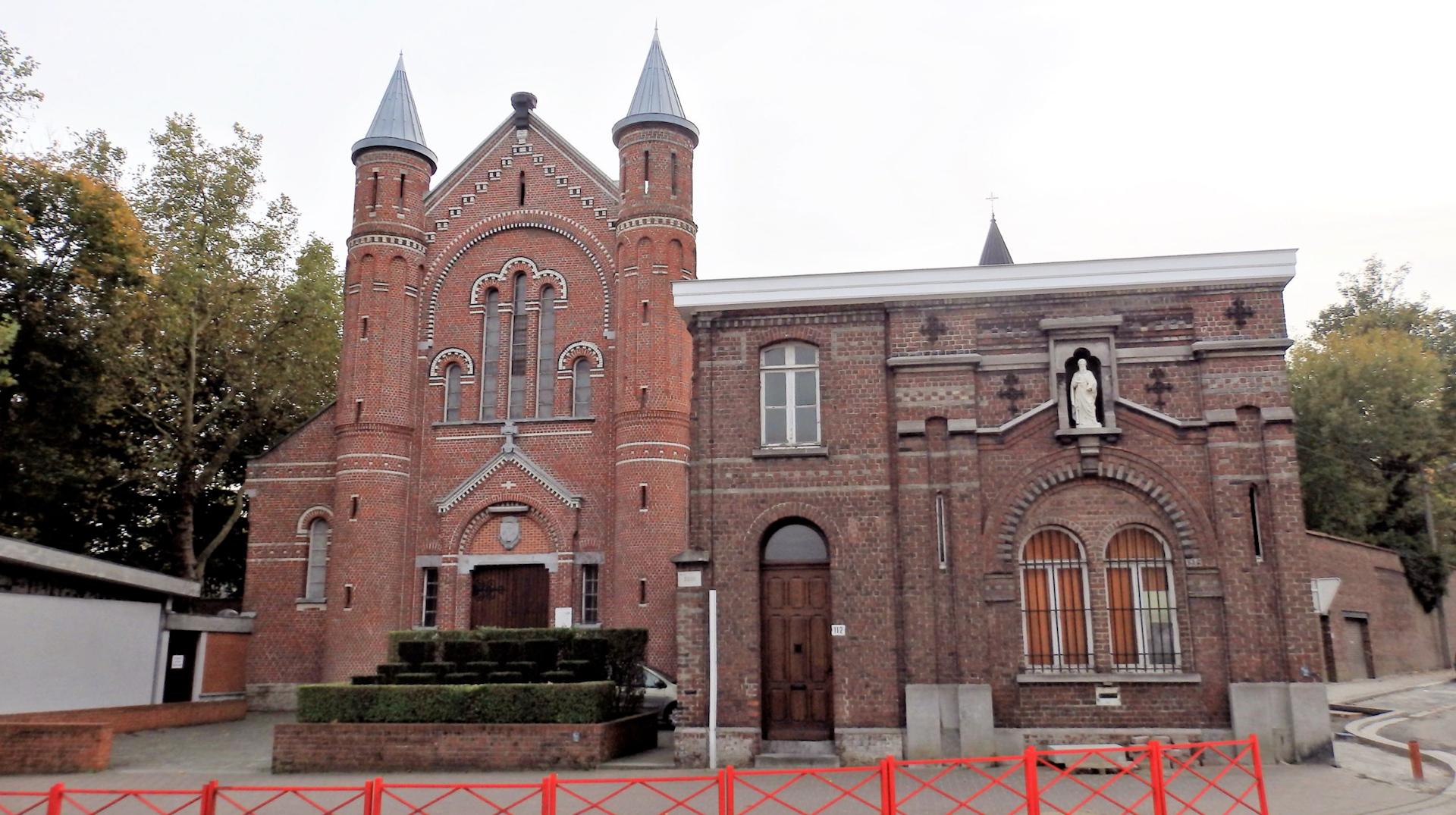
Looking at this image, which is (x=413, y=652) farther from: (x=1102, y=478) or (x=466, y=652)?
(x=1102, y=478)

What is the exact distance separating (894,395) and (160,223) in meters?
24.1

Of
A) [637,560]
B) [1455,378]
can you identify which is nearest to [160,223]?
[637,560]

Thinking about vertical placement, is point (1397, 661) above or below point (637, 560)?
below

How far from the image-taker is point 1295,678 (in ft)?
47.0

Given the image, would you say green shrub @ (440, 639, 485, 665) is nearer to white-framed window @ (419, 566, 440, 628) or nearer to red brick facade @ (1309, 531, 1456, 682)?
white-framed window @ (419, 566, 440, 628)

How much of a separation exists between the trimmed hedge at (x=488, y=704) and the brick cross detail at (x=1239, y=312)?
1038 centimetres

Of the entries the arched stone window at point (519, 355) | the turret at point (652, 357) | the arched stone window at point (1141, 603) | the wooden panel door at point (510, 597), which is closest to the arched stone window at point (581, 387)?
the turret at point (652, 357)

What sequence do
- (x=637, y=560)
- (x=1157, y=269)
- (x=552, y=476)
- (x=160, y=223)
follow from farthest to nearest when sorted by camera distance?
(x=160, y=223), (x=552, y=476), (x=637, y=560), (x=1157, y=269)

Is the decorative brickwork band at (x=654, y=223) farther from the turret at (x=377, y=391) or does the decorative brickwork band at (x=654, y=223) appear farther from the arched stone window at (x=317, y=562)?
the arched stone window at (x=317, y=562)

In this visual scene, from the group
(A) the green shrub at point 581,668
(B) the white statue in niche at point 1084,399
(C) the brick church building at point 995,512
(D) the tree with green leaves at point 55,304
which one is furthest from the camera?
(D) the tree with green leaves at point 55,304

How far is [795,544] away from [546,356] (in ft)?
41.1

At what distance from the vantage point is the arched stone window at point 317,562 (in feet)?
88.9

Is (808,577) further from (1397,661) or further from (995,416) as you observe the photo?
(1397,661)

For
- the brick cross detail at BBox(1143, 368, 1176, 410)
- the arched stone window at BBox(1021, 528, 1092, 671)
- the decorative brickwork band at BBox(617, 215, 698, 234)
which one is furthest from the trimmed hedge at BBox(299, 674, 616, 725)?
the decorative brickwork band at BBox(617, 215, 698, 234)
